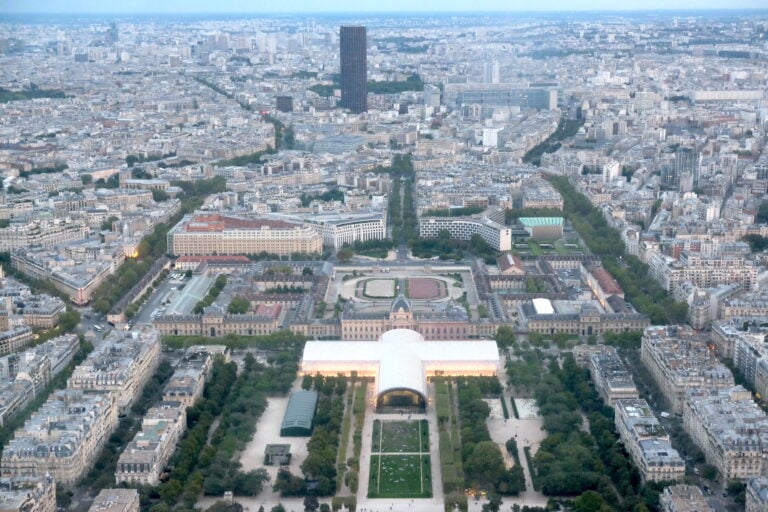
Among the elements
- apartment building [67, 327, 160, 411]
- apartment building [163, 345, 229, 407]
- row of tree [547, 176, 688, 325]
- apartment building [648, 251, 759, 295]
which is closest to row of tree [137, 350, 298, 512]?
apartment building [163, 345, 229, 407]

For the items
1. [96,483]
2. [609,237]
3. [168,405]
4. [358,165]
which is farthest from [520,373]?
[358,165]

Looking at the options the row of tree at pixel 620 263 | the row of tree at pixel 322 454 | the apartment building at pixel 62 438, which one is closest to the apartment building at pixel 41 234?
the apartment building at pixel 62 438

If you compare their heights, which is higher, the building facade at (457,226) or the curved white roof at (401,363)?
the curved white roof at (401,363)

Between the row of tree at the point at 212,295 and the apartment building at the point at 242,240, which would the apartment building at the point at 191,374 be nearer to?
the row of tree at the point at 212,295

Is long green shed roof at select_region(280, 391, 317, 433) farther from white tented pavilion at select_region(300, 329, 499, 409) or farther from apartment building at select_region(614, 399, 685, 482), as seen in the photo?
apartment building at select_region(614, 399, 685, 482)

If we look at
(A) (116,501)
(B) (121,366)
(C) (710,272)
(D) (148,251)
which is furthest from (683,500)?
(D) (148,251)

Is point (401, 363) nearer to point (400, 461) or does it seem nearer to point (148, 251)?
point (400, 461)
